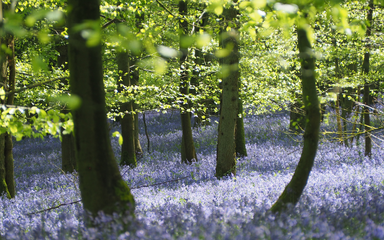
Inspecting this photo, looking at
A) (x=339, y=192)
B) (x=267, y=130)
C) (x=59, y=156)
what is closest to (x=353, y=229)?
(x=339, y=192)

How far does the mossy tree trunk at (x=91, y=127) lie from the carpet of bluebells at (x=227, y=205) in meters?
0.29

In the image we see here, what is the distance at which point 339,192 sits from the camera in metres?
→ 5.02

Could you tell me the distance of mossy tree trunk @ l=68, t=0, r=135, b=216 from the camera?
3119 mm

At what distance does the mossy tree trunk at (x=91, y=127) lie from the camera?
3.12 m

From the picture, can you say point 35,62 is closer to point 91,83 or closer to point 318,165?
point 91,83

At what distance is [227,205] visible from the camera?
4.21 m

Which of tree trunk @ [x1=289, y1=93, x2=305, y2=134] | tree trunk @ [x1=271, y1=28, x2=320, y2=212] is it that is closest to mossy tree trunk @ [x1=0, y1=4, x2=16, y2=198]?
tree trunk @ [x1=289, y1=93, x2=305, y2=134]

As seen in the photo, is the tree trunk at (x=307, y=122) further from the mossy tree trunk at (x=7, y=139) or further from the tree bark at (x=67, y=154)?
the tree bark at (x=67, y=154)

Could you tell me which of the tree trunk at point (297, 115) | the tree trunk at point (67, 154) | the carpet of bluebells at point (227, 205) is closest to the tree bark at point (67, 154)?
the tree trunk at point (67, 154)

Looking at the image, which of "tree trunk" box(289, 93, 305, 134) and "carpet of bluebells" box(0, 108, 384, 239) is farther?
"tree trunk" box(289, 93, 305, 134)

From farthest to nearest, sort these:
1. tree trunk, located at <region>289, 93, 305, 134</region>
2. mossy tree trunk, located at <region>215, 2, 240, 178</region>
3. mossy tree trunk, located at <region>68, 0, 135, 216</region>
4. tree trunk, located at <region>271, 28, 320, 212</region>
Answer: mossy tree trunk, located at <region>215, 2, 240, 178</region> < tree trunk, located at <region>289, 93, 305, 134</region> < tree trunk, located at <region>271, 28, 320, 212</region> < mossy tree trunk, located at <region>68, 0, 135, 216</region>

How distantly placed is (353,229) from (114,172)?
2671 millimetres

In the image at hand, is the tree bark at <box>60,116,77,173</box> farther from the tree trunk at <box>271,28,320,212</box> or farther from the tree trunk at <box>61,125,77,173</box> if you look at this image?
the tree trunk at <box>271,28,320,212</box>

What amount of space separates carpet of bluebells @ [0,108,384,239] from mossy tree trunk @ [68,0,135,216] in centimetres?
29
